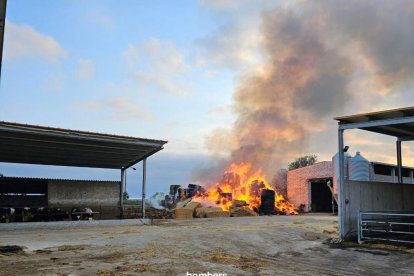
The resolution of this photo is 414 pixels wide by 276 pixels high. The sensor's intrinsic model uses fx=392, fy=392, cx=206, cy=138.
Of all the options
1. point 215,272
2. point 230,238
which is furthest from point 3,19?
point 230,238

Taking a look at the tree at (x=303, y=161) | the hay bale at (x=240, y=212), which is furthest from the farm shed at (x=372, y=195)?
the tree at (x=303, y=161)

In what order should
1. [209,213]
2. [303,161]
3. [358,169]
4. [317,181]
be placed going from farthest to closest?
[303,161], [317,181], [209,213], [358,169]

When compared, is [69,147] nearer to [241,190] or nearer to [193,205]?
[193,205]

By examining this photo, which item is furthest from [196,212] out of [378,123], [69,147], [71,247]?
[378,123]

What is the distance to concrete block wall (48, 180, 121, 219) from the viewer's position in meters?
24.9

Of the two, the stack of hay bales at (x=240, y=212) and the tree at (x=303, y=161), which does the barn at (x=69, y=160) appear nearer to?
the stack of hay bales at (x=240, y=212)

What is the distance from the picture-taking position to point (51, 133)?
17.9m

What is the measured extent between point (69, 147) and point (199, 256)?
43.8 ft

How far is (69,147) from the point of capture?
69.7ft

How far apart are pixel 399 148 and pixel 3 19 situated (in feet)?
51.0

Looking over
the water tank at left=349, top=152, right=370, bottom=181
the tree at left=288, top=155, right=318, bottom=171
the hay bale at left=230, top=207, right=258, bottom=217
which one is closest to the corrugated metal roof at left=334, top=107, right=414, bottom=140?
the water tank at left=349, top=152, right=370, bottom=181

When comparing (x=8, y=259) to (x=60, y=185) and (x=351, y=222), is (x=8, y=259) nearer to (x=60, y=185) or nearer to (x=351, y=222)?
(x=351, y=222)

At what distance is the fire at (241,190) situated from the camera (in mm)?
33969

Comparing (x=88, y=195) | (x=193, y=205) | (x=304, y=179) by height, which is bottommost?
(x=193, y=205)
